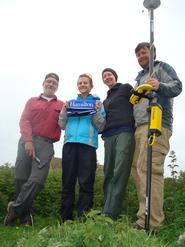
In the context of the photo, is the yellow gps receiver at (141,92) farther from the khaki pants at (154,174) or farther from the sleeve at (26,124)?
the sleeve at (26,124)

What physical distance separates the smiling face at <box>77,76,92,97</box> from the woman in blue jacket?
13 centimetres

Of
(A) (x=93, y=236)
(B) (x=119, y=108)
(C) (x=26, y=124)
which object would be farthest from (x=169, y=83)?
(A) (x=93, y=236)

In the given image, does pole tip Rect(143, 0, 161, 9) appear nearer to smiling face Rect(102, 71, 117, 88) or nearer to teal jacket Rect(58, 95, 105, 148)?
smiling face Rect(102, 71, 117, 88)

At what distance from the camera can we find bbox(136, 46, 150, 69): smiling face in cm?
576

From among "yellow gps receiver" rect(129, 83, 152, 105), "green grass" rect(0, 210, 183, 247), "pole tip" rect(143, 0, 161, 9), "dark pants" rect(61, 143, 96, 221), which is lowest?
"green grass" rect(0, 210, 183, 247)

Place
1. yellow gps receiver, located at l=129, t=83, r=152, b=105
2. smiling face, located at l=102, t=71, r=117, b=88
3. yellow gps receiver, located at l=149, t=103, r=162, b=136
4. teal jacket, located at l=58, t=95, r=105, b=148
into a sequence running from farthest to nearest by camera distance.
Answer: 1. smiling face, located at l=102, t=71, r=117, b=88
2. teal jacket, located at l=58, t=95, r=105, b=148
3. yellow gps receiver, located at l=129, t=83, r=152, b=105
4. yellow gps receiver, located at l=149, t=103, r=162, b=136

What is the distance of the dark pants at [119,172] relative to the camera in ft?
17.9

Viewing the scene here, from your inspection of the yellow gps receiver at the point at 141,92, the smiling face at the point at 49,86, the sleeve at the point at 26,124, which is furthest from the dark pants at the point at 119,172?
the smiling face at the point at 49,86

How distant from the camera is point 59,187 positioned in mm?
7547

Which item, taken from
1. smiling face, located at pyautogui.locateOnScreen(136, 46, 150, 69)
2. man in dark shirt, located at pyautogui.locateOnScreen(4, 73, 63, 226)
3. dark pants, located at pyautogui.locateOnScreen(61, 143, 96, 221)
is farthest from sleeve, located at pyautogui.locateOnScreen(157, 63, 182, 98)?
man in dark shirt, located at pyautogui.locateOnScreen(4, 73, 63, 226)

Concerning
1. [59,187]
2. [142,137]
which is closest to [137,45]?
[142,137]

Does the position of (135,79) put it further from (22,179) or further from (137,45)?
(22,179)

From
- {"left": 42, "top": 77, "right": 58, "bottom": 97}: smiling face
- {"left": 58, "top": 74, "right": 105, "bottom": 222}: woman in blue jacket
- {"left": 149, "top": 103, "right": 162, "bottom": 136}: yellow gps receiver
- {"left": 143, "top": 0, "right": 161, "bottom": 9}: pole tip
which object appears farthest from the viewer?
{"left": 42, "top": 77, "right": 58, "bottom": 97}: smiling face

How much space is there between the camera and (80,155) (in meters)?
5.71
